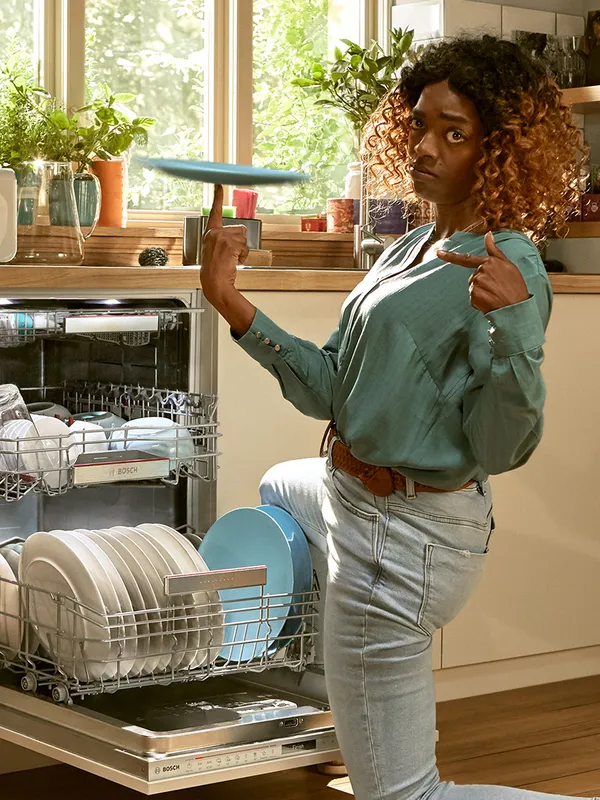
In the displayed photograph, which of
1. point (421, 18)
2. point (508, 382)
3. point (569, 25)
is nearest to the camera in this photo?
point (508, 382)

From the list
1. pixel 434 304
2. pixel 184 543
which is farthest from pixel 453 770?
pixel 434 304

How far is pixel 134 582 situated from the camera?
1.86 metres

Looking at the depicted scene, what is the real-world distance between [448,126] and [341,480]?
46 centimetres

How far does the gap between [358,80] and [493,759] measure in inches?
64.7

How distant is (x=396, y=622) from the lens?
1.51 meters

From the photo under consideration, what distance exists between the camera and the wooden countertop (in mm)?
2014

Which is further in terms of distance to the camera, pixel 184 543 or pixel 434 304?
pixel 184 543

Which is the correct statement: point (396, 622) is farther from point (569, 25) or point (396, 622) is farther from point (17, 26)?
point (569, 25)

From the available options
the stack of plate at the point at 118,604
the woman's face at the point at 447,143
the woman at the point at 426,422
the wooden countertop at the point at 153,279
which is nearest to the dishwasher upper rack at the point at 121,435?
the stack of plate at the point at 118,604

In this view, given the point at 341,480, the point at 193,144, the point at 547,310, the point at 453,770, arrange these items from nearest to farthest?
the point at 547,310 → the point at 341,480 → the point at 453,770 → the point at 193,144

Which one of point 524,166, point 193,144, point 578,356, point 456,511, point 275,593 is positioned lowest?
point 275,593

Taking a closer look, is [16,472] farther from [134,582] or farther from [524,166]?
[524,166]

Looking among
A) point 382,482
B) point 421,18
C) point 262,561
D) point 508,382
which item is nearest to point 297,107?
point 421,18

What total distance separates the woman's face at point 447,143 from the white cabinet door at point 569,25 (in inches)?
75.9
